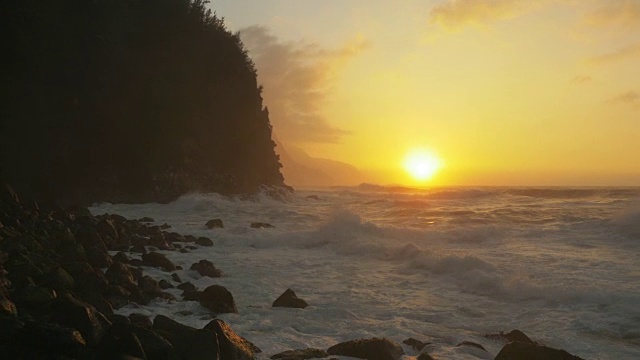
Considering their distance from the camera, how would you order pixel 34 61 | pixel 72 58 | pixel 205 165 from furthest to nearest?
pixel 205 165 → pixel 72 58 → pixel 34 61

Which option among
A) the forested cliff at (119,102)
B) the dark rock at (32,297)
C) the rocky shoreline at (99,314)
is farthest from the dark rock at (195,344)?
the forested cliff at (119,102)

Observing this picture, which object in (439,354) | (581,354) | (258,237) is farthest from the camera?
(258,237)

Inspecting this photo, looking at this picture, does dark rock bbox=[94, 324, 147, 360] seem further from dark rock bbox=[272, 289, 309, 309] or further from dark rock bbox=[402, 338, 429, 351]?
dark rock bbox=[272, 289, 309, 309]

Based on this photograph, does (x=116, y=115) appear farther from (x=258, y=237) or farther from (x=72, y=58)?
(x=258, y=237)

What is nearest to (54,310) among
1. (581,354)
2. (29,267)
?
(29,267)

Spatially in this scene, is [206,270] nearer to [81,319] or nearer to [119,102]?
[81,319]

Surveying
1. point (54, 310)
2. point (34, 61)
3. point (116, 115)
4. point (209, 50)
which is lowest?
point (54, 310)

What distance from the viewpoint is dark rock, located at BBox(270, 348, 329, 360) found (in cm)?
634

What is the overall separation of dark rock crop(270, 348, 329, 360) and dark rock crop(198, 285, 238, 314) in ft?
7.93

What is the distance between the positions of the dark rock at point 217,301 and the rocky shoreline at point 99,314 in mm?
18

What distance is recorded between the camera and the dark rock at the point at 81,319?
17.0 feet

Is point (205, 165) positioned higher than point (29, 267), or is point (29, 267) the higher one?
point (205, 165)

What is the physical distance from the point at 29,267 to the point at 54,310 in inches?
105

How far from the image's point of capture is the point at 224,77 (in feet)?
151
